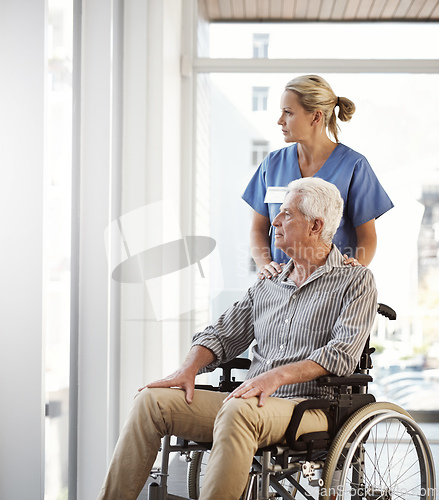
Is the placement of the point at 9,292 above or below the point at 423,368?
above

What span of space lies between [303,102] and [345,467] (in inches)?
58.3

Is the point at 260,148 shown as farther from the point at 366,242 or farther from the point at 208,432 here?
the point at 208,432

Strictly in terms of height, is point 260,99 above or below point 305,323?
above

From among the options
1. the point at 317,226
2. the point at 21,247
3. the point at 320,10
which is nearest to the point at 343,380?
the point at 317,226

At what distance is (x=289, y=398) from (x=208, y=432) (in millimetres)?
277

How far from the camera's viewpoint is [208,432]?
1.92 m

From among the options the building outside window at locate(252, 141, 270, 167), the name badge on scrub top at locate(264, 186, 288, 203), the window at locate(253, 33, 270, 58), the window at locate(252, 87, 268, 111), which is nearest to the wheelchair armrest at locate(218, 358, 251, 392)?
the name badge on scrub top at locate(264, 186, 288, 203)

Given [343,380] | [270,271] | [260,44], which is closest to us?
[343,380]

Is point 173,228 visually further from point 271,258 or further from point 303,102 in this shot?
point 303,102

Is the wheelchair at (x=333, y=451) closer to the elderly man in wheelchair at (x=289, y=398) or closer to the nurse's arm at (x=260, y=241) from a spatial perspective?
the elderly man in wheelchair at (x=289, y=398)

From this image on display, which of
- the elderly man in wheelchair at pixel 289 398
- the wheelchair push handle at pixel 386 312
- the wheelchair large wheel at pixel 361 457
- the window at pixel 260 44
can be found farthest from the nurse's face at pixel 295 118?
the window at pixel 260 44

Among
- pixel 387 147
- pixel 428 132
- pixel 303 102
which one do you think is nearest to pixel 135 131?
pixel 303 102

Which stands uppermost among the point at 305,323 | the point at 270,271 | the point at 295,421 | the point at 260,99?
the point at 260,99

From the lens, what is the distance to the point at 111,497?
174 centimetres
